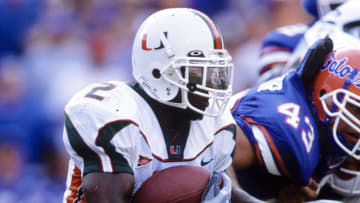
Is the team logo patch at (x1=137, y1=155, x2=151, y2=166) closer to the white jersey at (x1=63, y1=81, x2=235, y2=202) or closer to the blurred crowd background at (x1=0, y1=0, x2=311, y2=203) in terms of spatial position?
the white jersey at (x1=63, y1=81, x2=235, y2=202)

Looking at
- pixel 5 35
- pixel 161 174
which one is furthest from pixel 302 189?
pixel 5 35

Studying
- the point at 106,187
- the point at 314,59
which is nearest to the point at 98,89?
the point at 106,187

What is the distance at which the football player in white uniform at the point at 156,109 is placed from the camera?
1.94m

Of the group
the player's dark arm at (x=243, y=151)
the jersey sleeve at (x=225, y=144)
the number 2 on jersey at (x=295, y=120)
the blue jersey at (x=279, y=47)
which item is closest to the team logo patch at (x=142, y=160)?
the jersey sleeve at (x=225, y=144)

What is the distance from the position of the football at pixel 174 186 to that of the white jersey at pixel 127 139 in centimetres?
8

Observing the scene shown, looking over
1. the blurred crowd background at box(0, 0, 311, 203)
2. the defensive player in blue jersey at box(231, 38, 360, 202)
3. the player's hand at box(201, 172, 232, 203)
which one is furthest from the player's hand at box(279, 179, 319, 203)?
the blurred crowd background at box(0, 0, 311, 203)

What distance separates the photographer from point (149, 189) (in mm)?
2002

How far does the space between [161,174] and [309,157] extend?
71 cm

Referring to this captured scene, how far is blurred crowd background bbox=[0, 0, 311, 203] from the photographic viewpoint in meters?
4.41

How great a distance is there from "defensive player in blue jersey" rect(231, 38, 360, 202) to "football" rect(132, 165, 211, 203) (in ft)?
1.52

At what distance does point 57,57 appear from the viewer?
489 centimetres

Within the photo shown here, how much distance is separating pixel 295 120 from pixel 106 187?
92 cm

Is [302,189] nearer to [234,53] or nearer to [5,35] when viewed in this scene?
[234,53]

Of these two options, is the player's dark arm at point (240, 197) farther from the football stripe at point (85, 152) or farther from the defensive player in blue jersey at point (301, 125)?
the football stripe at point (85, 152)
